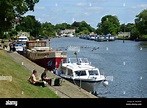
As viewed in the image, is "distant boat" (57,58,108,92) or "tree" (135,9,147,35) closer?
"tree" (135,9,147,35)

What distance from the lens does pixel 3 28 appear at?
2.97 metres

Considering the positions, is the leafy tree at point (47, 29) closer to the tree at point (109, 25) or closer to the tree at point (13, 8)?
the tree at point (13, 8)

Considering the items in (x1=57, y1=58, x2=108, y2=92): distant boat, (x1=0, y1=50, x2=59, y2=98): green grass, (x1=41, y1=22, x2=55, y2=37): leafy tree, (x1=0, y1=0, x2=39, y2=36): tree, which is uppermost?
(x1=0, y1=0, x2=39, y2=36): tree

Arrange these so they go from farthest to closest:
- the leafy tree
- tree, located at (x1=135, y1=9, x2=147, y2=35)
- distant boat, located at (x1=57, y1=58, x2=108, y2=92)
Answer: distant boat, located at (x1=57, y1=58, x2=108, y2=92)
the leafy tree
tree, located at (x1=135, y1=9, x2=147, y2=35)

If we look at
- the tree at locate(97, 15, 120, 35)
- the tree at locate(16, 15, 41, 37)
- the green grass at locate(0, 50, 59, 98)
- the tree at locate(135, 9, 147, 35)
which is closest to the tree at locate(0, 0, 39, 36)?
the tree at locate(16, 15, 41, 37)

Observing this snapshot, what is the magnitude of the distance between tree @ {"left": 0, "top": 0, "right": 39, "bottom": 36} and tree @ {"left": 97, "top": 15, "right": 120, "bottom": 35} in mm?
527

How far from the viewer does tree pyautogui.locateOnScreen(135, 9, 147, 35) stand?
2476 millimetres

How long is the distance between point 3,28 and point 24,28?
390 mm

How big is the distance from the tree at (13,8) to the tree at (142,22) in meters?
0.77

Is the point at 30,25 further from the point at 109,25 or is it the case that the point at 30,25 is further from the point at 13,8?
the point at 109,25

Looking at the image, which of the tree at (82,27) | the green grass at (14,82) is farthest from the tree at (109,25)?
the green grass at (14,82)

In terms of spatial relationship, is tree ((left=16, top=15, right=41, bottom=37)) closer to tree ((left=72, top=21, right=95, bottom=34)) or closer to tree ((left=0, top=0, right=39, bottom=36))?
tree ((left=0, top=0, right=39, bottom=36))
